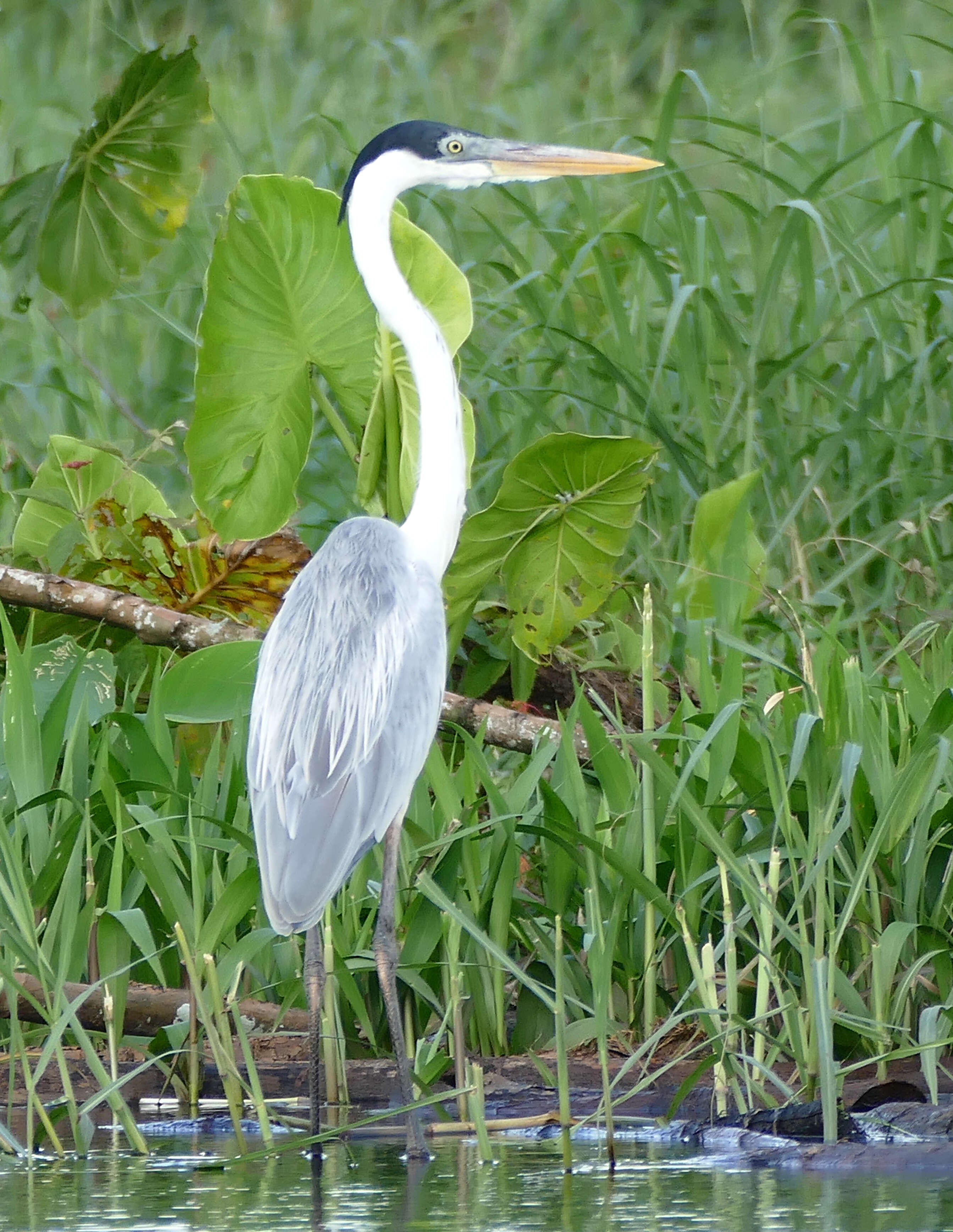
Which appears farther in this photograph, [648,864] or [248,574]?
[248,574]

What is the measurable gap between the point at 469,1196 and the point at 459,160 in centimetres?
218

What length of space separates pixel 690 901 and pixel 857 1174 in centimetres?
63

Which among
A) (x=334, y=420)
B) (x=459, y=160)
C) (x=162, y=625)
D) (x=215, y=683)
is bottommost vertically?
(x=215, y=683)

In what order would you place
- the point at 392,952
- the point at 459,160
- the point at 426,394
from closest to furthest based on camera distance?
the point at 392,952 < the point at 426,394 < the point at 459,160

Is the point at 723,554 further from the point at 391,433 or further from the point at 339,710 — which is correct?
the point at 339,710

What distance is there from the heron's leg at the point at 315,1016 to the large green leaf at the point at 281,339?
1327 mm

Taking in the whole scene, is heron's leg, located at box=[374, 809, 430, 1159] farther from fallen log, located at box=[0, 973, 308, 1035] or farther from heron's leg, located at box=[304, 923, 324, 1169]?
fallen log, located at box=[0, 973, 308, 1035]

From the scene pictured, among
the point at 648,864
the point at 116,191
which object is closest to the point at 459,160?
the point at 648,864

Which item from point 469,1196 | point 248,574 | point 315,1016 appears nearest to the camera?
point 469,1196

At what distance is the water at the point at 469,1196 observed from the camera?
6.86 feet

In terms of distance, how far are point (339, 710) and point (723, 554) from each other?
1266 mm

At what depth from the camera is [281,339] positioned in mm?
3969

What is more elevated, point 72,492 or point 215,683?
point 72,492

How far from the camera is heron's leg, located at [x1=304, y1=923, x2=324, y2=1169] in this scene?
8.91 ft
